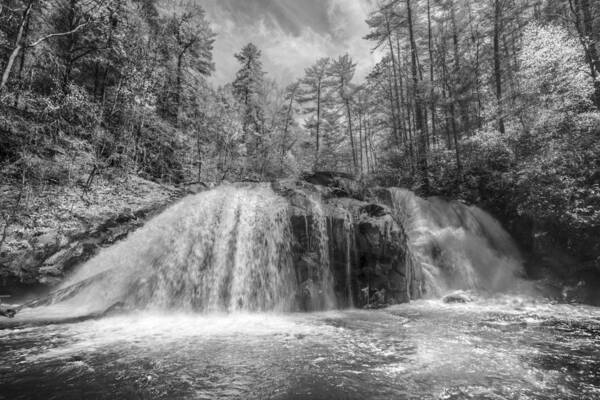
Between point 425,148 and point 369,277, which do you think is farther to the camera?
point 425,148

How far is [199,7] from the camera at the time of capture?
19812mm

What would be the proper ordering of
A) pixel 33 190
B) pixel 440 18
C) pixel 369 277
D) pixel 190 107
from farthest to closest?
pixel 440 18, pixel 190 107, pixel 33 190, pixel 369 277

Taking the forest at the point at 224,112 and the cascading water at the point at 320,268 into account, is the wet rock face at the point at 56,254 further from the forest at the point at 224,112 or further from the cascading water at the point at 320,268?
the cascading water at the point at 320,268

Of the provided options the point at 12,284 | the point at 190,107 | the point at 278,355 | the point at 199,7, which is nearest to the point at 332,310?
the point at 278,355

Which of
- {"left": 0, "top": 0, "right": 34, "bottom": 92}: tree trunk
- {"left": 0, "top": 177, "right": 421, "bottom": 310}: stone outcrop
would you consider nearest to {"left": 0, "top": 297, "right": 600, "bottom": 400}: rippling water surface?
{"left": 0, "top": 177, "right": 421, "bottom": 310}: stone outcrop

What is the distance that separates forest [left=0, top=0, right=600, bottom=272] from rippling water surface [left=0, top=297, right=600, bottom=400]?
5.57m

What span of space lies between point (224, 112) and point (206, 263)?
44.8 feet

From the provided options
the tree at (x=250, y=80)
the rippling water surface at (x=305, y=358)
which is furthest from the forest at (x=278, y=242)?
the tree at (x=250, y=80)

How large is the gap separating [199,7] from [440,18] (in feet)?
53.4

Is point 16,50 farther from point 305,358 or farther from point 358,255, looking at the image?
point 358,255

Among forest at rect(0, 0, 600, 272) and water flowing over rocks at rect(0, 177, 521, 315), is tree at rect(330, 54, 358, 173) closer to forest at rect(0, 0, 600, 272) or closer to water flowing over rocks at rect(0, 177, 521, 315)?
forest at rect(0, 0, 600, 272)

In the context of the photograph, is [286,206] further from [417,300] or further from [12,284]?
[12,284]

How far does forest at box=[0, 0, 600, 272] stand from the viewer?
32.8ft

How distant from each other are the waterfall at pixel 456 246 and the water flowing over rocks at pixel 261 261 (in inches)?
5.0
